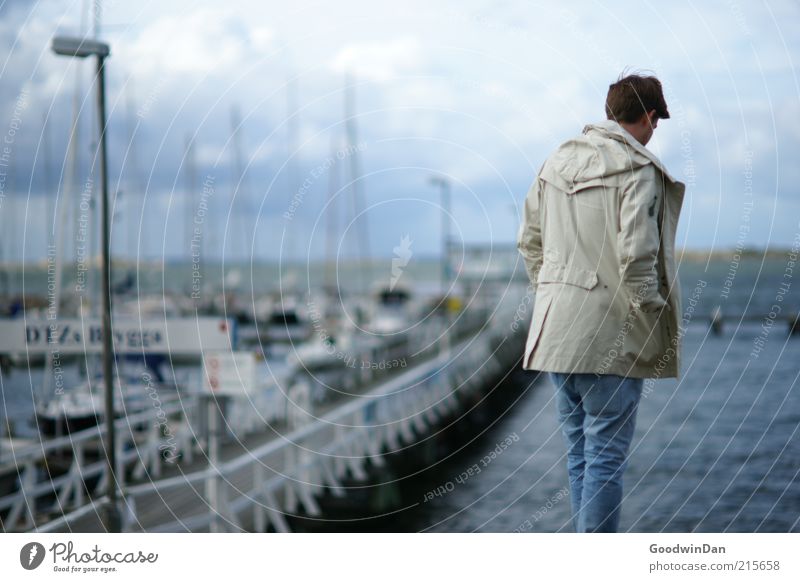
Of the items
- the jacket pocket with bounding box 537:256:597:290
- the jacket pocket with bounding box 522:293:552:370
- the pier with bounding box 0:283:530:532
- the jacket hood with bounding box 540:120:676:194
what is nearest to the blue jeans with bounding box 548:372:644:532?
the jacket pocket with bounding box 522:293:552:370

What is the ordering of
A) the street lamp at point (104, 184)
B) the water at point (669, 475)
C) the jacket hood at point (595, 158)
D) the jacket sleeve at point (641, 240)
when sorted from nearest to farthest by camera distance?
1. the jacket sleeve at point (641, 240)
2. the jacket hood at point (595, 158)
3. the street lamp at point (104, 184)
4. the water at point (669, 475)

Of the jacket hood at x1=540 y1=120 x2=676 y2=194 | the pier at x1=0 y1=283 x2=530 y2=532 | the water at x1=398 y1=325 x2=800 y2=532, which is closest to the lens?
the jacket hood at x1=540 y1=120 x2=676 y2=194

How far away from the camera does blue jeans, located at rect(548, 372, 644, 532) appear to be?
9.52 ft

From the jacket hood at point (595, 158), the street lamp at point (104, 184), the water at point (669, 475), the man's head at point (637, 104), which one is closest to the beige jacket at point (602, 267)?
the jacket hood at point (595, 158)

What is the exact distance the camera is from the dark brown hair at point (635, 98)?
299 centimetres

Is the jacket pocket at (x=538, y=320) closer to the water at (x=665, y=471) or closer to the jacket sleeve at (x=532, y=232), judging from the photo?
the jacket sleeve at (x=532, y=232)

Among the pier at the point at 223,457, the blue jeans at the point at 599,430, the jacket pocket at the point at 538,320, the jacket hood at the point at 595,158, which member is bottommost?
the pier at the point at 223,457

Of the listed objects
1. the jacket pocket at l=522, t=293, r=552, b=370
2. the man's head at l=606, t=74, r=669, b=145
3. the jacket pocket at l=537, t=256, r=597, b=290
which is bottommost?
the jacket pocket at l=522, t=293, r=552, b=370

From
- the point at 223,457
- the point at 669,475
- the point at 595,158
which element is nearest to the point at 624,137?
the point at 595,158

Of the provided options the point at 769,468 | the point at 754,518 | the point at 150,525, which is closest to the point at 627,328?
the point at 150,525

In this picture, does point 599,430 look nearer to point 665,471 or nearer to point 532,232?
point 532,232

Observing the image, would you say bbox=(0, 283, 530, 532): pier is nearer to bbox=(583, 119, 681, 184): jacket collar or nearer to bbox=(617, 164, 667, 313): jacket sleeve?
bbox=(583, 119, 681, 184): jacket collar

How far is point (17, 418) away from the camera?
20047mm

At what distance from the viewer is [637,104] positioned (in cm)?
299
